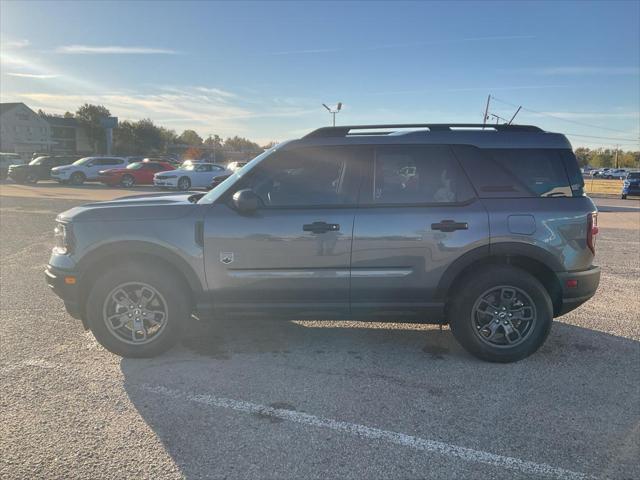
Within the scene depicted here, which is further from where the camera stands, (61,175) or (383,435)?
(61,175)

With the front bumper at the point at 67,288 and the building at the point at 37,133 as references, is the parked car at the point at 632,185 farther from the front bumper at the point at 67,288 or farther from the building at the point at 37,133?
the building at the point at 37,133

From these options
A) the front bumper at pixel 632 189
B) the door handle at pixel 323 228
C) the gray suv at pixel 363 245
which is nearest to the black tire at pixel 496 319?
the gray suv at pixel 363 245

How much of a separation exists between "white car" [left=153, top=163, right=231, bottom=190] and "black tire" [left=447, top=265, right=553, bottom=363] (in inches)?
866

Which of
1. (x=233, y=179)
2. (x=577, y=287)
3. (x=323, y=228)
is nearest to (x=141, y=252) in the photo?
(x=233, y=179)

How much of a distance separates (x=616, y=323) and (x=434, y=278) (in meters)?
2.51

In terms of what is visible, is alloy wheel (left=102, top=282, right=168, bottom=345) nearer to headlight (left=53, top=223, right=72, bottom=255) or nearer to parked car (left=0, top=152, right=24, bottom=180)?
headlight (left=53, top=223, right=72, bottom=255)

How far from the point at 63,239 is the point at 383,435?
3076mm

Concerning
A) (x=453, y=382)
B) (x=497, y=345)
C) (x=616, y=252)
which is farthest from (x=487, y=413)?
(x=616, y=252)

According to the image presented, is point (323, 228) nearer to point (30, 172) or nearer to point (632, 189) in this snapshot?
point (632, 189)

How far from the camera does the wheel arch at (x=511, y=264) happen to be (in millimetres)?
3949

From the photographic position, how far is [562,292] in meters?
4.03

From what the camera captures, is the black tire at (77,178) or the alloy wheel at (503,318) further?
the black tire at (77,178)

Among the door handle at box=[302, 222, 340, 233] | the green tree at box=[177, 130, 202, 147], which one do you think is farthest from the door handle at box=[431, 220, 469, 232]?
the green tree at box=[177, 130, 202, 147]

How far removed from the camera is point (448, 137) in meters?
4.09
